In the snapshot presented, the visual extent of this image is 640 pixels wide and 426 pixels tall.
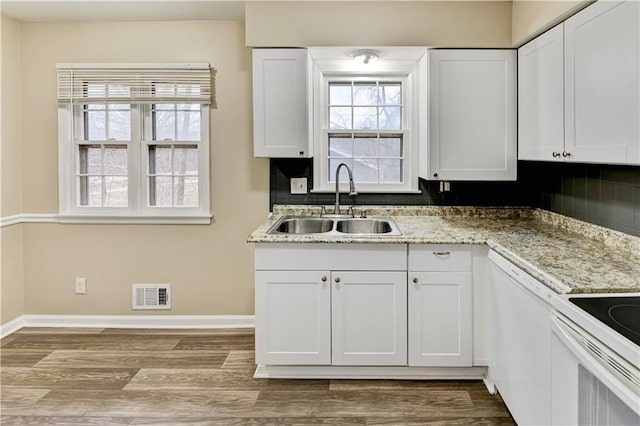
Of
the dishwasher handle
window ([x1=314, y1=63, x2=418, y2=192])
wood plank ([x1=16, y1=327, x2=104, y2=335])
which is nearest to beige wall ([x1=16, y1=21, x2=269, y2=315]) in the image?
wood plank ([x1=16, y1=327, x2=104, y2=335])

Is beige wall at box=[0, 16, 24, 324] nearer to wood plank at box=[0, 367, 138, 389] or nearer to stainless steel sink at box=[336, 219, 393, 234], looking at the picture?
wood plank at box=[0, 367, 138, 389]

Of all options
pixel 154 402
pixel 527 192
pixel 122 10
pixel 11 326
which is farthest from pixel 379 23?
pixel 11 326

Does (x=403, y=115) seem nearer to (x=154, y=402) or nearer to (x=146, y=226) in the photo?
(x=146, y=226)

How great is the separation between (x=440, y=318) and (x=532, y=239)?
667 mm

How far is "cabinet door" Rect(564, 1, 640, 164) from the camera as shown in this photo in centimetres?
192

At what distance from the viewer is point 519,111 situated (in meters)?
3.10

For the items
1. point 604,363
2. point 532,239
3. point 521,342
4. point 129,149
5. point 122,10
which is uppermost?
point 122,10

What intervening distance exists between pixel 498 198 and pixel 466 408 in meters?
1.60

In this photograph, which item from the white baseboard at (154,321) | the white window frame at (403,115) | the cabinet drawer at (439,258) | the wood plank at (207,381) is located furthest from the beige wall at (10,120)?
the cabinet drawer at (439,258)

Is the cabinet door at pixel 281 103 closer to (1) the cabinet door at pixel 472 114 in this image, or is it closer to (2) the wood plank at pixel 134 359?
(1) the cabinet door at pixel 472 114

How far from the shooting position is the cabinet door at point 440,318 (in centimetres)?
277

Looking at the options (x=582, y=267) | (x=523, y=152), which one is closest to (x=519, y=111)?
(x=523, y=152)

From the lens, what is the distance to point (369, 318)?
2807 mm

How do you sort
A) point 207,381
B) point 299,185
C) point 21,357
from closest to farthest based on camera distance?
point 207,381
point 21,357
point 299,185
